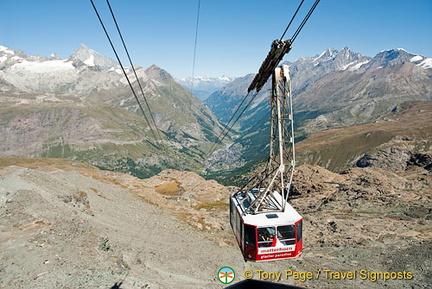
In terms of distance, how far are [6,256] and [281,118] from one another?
28490 millimetres

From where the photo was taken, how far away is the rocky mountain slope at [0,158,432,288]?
28.2 meters

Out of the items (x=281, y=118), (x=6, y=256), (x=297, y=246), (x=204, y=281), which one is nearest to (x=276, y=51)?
(x=281, y=118)

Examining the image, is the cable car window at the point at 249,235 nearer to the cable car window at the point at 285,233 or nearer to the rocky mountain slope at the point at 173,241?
the cable car window at the point at 285,233

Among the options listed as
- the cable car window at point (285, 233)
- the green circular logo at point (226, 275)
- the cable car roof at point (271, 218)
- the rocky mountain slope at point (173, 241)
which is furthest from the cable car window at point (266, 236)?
the green circular logo at point (226, 275)

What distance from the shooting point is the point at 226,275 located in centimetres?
3791

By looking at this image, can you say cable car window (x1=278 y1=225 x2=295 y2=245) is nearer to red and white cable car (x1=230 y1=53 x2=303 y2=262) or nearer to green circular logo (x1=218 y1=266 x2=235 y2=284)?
red and white cable car (x1=230 y1=53 x2=303 y2=262)

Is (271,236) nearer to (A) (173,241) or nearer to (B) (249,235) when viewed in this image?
(B) (249,235)

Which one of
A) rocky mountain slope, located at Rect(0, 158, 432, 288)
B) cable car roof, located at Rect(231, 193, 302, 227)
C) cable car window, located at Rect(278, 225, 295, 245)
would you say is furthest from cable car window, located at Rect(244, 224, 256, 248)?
rocky mountain slope, located at Rect(0, 158, 432, 288)

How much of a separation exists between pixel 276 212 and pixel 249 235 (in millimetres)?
2942

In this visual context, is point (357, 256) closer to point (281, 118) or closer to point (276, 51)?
point (281, 118)

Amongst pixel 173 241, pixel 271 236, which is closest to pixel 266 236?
pixel 271 236

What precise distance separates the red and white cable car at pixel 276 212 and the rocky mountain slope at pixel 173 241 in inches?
581

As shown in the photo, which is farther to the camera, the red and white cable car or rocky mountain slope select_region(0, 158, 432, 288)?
rocky mountain slope select_region(0, 158, 432, 288)

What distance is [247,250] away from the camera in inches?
822
